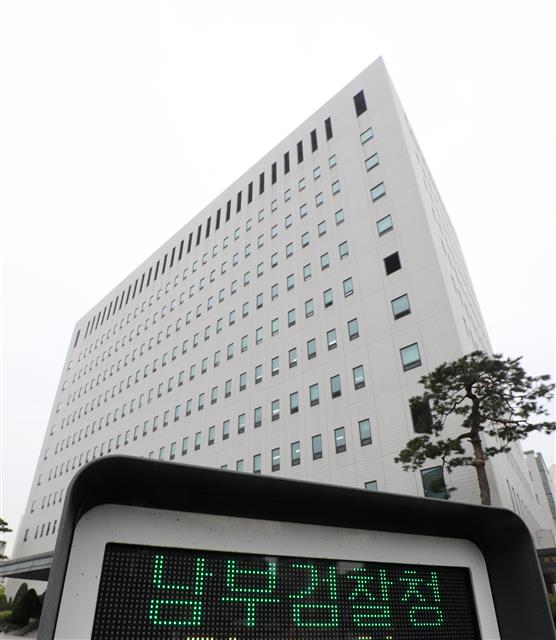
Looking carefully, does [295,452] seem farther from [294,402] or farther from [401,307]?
[401,307]

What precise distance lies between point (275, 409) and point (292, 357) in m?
3.89

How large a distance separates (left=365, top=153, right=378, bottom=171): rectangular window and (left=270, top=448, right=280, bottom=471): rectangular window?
21517 millimetres

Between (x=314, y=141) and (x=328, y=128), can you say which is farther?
(x=314, y=141)

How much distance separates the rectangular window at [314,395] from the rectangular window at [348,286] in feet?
21.5

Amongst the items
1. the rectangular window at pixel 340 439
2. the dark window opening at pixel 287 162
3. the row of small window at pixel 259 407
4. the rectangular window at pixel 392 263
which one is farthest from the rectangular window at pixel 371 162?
the rectangular window at pixel 340 439

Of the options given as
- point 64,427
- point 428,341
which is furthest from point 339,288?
point 64,427

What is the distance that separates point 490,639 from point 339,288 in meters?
27.6

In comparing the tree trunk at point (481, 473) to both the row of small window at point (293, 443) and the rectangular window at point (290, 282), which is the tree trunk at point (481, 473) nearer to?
the row of small window at point (293, 443)

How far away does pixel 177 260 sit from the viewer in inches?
2146

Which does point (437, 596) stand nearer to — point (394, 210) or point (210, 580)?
point (210, 580)

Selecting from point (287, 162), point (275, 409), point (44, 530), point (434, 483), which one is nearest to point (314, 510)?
point (434, 483)

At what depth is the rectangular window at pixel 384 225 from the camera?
29.9 metres

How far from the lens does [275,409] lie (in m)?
31.7

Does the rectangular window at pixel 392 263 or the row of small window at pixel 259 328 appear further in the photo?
the row of small window at pixel 259 328
